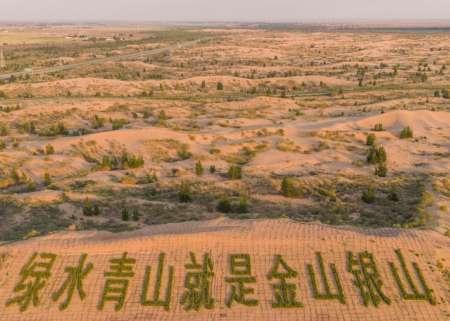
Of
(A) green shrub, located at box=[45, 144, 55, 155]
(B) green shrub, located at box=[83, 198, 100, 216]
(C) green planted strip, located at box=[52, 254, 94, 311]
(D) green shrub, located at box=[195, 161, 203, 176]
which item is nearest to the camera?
(C) green planted strip, located at box=[52, 254, 94, 311]

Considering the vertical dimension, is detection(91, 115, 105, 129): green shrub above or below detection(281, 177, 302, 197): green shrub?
below

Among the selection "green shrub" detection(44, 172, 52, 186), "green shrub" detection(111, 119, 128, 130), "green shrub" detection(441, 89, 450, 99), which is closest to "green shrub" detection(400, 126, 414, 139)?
"green shrub" detection(441, 89, 450, 99)

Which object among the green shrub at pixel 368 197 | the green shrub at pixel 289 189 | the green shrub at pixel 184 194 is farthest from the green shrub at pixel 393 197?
the green shrub at pixel 184 194

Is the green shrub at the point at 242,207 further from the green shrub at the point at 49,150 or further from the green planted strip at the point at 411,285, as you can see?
the green shrub at the point at 49,150

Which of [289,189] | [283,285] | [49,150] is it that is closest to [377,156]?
[289,189]

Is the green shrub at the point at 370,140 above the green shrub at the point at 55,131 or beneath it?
above

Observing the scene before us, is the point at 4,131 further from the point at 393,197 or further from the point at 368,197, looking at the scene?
the point at 393,197

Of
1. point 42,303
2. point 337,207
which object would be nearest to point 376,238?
point 337,207

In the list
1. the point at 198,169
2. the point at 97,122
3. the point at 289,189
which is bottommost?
the point at 97,122

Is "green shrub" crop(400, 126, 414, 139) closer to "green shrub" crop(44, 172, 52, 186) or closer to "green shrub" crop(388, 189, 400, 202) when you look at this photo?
"green shrub" crop(388, 189, 400, 202)

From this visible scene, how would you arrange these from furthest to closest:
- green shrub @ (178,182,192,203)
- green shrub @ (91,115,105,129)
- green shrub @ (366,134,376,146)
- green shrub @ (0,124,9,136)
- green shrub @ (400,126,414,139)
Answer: green shrub @ (91,115,105,129) → green shrub @ (0,124,9,136) → green shrub @ (400,126,414,139) → green shrub @ (366,134,376,146) → green shrub @ (178,182,192,203)

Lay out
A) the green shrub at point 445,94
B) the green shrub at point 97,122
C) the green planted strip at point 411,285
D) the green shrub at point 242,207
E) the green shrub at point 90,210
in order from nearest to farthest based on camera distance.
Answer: the green planted strip at point 411,285 < the green shrub at point 90,210 < the green shrub at point 242,207 < the green shrub at point 97,122 < the green shrub at point 445,94
